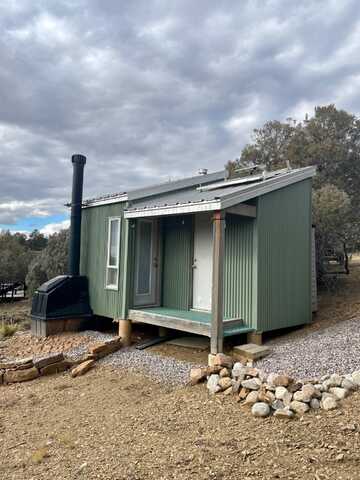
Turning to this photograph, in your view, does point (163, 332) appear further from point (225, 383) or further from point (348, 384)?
point (348, 384)

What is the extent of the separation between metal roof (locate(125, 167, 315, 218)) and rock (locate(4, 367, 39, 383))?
11.0 feet

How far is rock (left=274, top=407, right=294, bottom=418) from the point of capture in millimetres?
3078

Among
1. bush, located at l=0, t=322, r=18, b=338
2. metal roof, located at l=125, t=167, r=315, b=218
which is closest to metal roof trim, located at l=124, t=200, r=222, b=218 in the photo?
metal roof, located at l=125, t=167, r=315, b=218

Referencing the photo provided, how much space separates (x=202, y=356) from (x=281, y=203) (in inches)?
129

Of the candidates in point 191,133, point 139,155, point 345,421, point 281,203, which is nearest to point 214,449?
point 345,421

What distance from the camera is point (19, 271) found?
21.2 meters

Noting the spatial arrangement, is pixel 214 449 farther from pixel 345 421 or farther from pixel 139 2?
pixel 139 2

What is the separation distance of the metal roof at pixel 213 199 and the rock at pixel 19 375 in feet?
11.0

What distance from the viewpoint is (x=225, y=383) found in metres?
3.96

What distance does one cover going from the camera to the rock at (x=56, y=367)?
5.53 m

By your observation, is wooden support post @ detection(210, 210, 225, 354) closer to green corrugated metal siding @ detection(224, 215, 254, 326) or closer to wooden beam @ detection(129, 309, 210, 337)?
wooden beam @ detection(129, 309, 210, 337)

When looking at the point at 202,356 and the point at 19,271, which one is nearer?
the point at 202,356

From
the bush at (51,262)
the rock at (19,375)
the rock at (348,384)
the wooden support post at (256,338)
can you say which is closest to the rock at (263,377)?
the rock at (348,384)

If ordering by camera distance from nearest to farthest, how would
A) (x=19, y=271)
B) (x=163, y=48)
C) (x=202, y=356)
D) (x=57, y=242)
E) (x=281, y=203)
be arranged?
(x=202, y=356) < (x=281, y=203) < (x=163, y=48) < (x=57, y=242) < (x=19, y=271)
